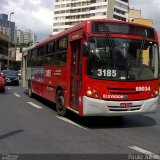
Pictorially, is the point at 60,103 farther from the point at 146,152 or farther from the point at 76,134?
the point at 146,152

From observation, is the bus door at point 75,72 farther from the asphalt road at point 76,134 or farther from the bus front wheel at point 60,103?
the bus front wheel at point 60,103


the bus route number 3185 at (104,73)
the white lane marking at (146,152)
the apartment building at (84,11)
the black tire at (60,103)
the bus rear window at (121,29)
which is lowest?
the white lane marking at (146,152)

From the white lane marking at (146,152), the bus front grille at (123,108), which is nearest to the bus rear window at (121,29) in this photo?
the bus front grille at (123,108)

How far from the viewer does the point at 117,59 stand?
1123 centimetres

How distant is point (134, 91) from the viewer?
11461mm

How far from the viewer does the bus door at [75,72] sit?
1188 cm

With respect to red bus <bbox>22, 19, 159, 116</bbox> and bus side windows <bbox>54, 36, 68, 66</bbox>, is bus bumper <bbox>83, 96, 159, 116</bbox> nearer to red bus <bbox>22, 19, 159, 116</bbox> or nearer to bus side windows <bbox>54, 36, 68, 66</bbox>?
red bus <bbox>22, 19, 159, 116</bbox>

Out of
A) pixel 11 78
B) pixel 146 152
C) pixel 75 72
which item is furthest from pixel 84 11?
pixel 146 152

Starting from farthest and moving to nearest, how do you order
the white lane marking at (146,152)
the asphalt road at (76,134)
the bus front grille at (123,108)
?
1. the bus front grille at (123,108)
2. the asphalt road at (76,134)
3. the white lane marking at (146,152)

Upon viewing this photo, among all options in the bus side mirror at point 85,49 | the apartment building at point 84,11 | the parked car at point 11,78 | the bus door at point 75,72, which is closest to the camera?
the bus side mirror at point 85,49

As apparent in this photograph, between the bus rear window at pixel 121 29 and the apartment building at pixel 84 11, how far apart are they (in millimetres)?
120640

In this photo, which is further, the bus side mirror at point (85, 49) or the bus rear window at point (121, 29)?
the bus rear window at point (121, 29)

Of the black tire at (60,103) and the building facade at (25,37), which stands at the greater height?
the building facade at (25,37)

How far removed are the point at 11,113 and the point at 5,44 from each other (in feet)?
311
